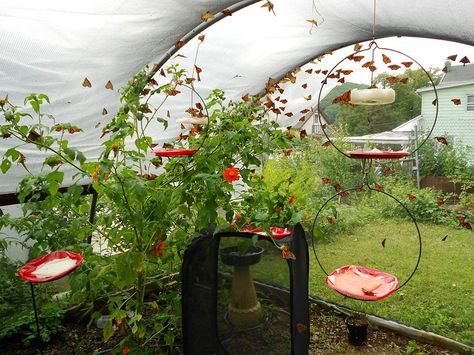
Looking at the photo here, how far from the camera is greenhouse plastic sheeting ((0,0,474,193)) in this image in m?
Result: 1.67

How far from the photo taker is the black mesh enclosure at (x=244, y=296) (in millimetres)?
1494

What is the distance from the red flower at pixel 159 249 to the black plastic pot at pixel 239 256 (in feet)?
0.88

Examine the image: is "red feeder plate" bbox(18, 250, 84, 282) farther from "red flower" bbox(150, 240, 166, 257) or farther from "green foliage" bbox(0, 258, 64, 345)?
"green foliage" bbox(0, 258, 64, 345)

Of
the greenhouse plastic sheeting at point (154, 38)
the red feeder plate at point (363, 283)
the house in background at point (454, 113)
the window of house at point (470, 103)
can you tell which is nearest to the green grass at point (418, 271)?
the red feeder plate at point (363, 283)

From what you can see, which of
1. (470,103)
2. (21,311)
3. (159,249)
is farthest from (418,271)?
(470,103)

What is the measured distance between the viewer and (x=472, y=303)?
2902 millimetres

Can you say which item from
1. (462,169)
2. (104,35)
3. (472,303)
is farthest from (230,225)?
(462,169)

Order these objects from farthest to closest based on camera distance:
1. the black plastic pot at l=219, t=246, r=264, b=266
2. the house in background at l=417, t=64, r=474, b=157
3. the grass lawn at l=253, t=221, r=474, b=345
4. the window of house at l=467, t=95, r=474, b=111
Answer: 1. the window of house at l=467, t=95, r=474, b=111
2. the house in background at l=417, t=64, r=474, b=157
3. the grass lawn at l=253, t=221, r=474, b=345
4. the black plastic pot at l=219, t=246, r=264, b=266

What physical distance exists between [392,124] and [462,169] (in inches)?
130

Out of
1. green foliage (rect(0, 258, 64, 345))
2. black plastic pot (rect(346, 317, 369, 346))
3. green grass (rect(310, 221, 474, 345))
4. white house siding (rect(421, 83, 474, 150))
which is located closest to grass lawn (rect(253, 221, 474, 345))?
green grass (rect(310, 221, 474, 345))

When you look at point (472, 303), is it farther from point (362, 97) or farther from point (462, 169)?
point (462, 169)

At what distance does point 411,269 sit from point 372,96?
109 inches

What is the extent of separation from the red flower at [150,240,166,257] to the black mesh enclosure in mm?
156

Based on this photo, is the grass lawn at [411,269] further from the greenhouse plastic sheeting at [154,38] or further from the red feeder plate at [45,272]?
the greenhouse plastic sheeting at [154,38]
